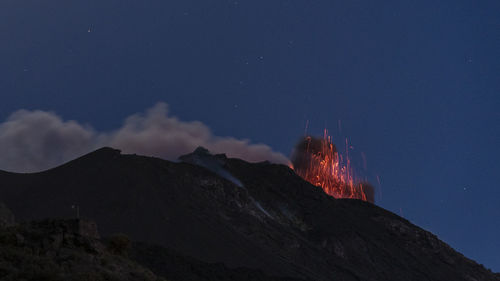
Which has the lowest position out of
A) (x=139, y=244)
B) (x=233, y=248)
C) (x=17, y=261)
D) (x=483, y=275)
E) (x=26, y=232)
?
(x=17, y=261)

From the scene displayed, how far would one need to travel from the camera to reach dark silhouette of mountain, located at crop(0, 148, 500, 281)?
6788 cm

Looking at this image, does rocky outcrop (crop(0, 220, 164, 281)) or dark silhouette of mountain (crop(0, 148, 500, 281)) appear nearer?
rocky outcrop (crop(0, 220, 164, 281))

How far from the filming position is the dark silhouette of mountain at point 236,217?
223 ft

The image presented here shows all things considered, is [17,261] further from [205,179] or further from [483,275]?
[483,275]

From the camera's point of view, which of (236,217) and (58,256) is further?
(236,217)

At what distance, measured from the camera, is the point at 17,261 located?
23188 millimetres

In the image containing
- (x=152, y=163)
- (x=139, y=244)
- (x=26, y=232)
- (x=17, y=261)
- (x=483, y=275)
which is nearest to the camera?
(x=17, y=261)

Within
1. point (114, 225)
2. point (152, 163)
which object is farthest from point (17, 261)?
point (152, 163)

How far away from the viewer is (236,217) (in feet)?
277

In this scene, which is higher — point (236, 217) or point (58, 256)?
point (236, 217)

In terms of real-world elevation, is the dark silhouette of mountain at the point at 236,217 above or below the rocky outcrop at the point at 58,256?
above

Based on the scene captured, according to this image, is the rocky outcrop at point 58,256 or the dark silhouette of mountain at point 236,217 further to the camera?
the dark silhouette of mountain at point 236,217

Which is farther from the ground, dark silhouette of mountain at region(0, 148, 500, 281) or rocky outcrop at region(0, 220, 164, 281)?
→ dark silhouette of mountain at region(0, 148, 500, 281)

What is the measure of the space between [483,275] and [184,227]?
7057 centimetres
